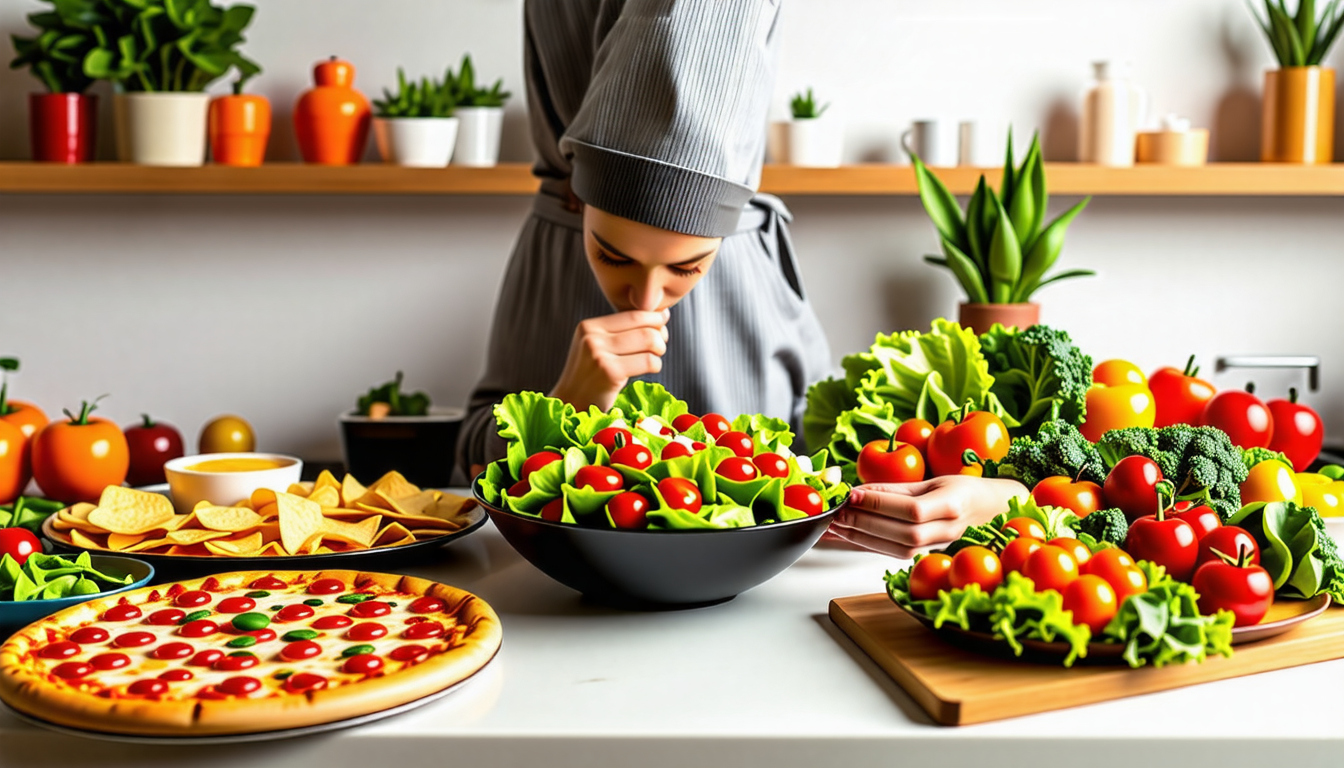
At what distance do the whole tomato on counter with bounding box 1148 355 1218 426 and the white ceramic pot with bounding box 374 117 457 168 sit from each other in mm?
1477

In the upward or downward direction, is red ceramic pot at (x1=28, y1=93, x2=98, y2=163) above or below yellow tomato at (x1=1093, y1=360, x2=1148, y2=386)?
above

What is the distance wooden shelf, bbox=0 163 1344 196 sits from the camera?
233cm

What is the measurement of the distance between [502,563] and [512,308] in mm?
899

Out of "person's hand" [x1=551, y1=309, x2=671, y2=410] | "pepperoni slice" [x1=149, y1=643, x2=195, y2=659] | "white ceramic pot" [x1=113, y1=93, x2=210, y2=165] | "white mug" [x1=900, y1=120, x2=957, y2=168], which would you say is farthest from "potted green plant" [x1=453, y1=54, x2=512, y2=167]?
"pepperoni slice" [x1=149, y1=643, x2=195, y2=659]

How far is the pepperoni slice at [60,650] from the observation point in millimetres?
747

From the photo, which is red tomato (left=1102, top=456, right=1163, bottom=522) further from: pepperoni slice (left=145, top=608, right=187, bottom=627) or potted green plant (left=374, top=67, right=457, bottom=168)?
potted green plant (left=374, top=67, right=457, bottom=168)

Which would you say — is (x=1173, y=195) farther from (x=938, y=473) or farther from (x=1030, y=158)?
(x=938, y=473)

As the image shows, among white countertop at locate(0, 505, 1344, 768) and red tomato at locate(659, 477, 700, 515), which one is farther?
red tomato at locate(659, 477, 700, 515)

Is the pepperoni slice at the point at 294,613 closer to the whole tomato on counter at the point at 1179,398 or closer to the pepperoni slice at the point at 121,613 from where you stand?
the pepperoni slice at the point at 121,613

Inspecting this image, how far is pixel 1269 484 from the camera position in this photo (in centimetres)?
107

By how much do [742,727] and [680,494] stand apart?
0.70 feet

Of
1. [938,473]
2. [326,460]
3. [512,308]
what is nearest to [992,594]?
[938,473]

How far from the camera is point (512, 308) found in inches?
77.2

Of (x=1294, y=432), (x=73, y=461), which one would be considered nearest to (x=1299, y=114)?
(x=1294, y=432)
